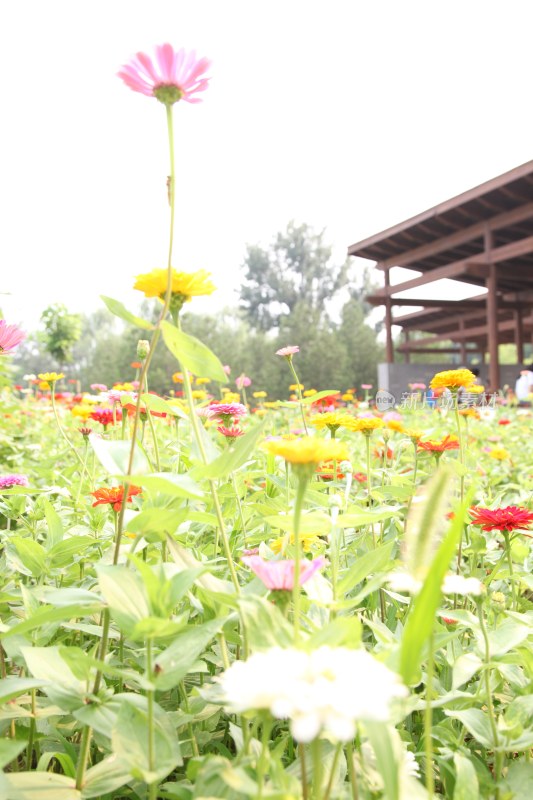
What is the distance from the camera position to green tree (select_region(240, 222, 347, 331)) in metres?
22.6

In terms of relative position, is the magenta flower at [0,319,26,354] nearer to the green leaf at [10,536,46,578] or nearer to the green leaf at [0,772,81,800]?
the green leaf at [10,536,46,578]

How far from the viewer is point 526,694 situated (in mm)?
572

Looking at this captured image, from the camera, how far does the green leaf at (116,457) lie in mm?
478

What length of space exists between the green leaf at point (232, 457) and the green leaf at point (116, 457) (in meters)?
0.05

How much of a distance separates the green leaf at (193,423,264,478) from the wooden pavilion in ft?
19.6

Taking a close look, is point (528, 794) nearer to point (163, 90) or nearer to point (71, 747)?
point (71, 747)

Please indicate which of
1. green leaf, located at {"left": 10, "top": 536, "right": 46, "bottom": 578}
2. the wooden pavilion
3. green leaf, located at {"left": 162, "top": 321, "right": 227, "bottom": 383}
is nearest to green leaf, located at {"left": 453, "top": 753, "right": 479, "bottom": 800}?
green leaf, located at {"left": 162, "top": 321, "right": 227, "bottom": 383}

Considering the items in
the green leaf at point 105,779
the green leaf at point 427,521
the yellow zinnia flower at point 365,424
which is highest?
the yellow zinnia flower at point 365,424

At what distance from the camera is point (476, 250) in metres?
8.19

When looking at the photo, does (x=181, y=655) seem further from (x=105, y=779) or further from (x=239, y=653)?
(x=239, y=653)

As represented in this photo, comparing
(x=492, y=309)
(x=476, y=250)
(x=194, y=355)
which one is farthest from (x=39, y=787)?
(x=476, y=250)

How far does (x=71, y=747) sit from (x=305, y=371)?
15233 mm

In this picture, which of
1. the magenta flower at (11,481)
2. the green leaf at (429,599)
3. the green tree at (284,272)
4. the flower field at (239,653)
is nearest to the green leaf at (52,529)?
the flower field at (239,653)

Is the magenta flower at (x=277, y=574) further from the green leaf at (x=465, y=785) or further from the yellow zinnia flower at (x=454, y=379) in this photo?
the yellow zinnia flower at (x=454, y=379)
